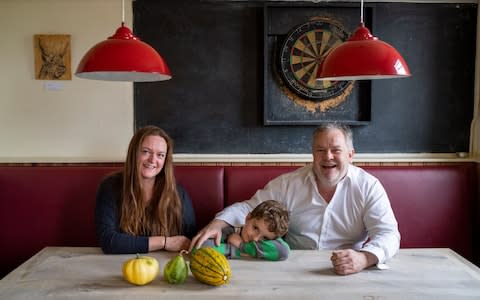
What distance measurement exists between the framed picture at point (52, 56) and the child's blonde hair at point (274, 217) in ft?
6.55

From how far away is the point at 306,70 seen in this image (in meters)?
3.25

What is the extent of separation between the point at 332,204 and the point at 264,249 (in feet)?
1.95

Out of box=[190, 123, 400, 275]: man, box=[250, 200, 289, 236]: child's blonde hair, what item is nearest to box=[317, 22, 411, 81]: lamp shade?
box=[190, 123, 400, 275]: man

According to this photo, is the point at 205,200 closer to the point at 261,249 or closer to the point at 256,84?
the point at 256,84

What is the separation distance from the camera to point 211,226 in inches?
85.7

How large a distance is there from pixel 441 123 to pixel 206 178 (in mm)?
1749

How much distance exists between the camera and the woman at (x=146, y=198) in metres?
2.25

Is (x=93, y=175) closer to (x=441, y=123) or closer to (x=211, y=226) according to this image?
(x=211, y=226)

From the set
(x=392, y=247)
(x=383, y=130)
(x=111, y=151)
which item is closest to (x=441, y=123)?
(x=383, y=130)

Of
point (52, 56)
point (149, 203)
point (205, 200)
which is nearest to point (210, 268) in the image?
point (149, 203)

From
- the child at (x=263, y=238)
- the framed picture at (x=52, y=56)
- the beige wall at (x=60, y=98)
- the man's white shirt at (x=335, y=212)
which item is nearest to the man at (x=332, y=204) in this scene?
the man's white shirt at (x=335, y=212)

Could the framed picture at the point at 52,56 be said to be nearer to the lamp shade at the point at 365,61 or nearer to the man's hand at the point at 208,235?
the man's hand at the point at 208,235

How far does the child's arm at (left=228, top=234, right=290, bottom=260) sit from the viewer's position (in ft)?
6.21

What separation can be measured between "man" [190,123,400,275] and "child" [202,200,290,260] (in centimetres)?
20
